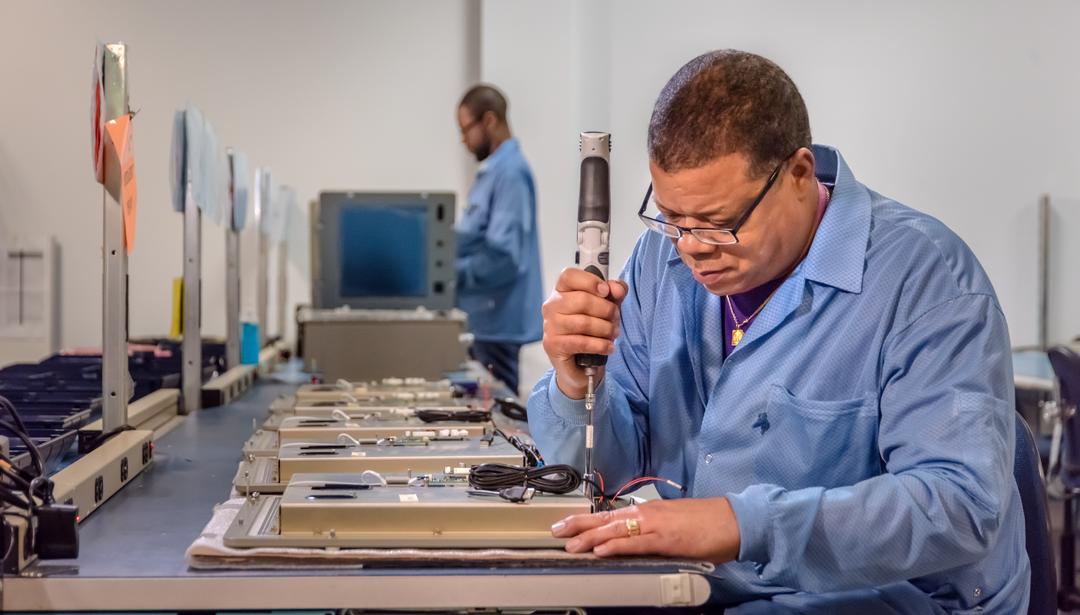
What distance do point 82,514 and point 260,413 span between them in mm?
1037

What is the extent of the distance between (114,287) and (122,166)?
0.59ft

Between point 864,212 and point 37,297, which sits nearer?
point 864,212

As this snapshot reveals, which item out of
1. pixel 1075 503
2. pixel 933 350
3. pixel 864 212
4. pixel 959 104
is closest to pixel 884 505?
pixel 933 350

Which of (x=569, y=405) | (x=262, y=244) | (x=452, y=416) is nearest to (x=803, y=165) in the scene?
(x=569, y=405)

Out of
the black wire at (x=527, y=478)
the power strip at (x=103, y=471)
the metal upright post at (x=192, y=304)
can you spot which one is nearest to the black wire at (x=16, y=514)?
the power strip at (x=103, y=471)

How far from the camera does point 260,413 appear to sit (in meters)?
2.26

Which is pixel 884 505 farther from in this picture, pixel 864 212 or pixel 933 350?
pixel 864 212

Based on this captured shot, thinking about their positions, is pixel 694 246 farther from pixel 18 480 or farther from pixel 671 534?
pixel 18 480

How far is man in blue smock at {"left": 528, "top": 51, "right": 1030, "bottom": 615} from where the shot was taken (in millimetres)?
1024

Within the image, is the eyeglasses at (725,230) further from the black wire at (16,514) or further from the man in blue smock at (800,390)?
the black wire at (16,514)

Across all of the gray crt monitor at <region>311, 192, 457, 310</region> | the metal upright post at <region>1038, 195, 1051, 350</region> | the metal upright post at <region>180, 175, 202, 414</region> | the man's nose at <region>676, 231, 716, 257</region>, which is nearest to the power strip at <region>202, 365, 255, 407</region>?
the metal upright post at <region>180, 175, 202, 414</region>

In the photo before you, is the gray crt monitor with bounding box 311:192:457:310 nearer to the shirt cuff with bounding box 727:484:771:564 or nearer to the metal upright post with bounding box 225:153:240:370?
the metal upright post with bounding box 225:153:240:370

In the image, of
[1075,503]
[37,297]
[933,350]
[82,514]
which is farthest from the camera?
[37,297]

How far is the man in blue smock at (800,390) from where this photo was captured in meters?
1.02
